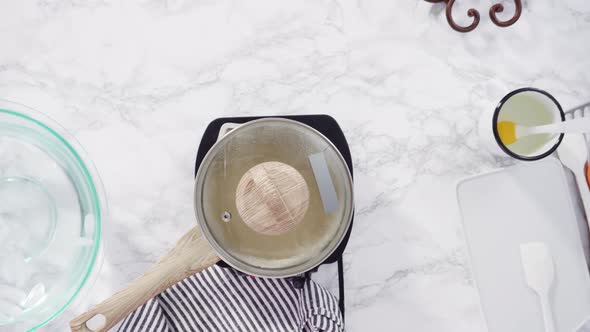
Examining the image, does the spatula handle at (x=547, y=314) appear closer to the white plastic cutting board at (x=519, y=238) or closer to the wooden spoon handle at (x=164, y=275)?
the white plastic cutting board at (x=519, y=238)

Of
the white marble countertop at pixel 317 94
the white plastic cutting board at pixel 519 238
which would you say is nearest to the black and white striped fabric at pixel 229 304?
the white marble countertop at pixel 317 94

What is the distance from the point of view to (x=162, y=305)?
0.63m

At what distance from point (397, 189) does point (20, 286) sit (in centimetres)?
52

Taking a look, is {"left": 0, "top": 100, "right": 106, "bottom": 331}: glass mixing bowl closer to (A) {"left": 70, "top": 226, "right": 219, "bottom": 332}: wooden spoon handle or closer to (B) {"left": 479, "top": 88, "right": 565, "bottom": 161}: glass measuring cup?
(A) {"left": 70, "top": 226, "right": 219, "bottom": 332}: wooden spoon handle

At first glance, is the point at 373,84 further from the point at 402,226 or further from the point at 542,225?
the point at 542,225

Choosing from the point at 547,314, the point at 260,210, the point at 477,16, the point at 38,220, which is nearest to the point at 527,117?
the point at 477,16

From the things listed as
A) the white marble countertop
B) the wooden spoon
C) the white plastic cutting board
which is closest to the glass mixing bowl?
the white marble countertop

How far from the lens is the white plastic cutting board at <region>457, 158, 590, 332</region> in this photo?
668mm

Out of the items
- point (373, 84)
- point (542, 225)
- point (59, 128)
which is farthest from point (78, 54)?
point (542, 225)

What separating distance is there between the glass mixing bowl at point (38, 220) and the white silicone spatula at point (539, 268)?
568 millimetres

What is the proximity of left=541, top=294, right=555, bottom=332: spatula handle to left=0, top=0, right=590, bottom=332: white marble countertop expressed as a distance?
A: 81mm

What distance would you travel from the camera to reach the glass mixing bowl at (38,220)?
622 millimetres

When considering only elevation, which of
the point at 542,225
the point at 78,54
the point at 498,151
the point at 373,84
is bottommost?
the point at 542,225

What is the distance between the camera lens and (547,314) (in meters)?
0.65
